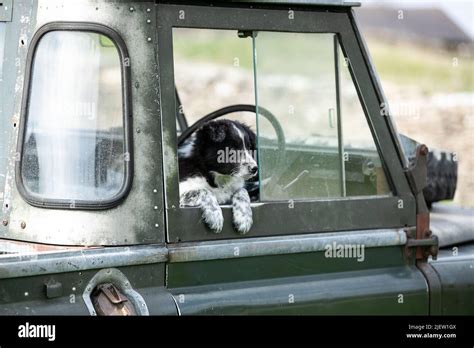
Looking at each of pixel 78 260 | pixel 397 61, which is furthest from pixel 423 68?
pixel 78 260

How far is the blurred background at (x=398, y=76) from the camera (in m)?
10.7

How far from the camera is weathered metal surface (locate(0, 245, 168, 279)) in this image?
11.6 ft

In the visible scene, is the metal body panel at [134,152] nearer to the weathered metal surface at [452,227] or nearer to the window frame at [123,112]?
the window frame at [123,112]

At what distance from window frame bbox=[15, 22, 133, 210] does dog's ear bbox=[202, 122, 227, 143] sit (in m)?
0.85

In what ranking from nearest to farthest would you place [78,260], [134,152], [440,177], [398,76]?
[78,260], [134,152], [440,177], [398,76]

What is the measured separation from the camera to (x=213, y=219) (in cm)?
395

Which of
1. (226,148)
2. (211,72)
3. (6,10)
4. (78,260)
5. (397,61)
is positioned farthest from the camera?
(397,61)

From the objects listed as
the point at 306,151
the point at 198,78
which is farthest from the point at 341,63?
the point at 198,78

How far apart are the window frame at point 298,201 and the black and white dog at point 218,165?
16 centimetres

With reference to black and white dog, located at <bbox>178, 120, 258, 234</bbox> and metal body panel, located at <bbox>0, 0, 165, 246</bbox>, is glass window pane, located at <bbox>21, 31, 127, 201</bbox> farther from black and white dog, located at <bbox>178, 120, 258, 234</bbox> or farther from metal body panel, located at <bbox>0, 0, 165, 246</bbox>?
black and white dog, located at <bbox>178, 120, 258, 234</bbox>

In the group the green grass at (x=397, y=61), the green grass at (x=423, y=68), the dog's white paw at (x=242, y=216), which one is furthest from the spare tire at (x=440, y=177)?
the green grass at (x=423, y=68)

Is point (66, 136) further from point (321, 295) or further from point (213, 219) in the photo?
point (321, 295)

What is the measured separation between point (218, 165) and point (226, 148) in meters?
0.09

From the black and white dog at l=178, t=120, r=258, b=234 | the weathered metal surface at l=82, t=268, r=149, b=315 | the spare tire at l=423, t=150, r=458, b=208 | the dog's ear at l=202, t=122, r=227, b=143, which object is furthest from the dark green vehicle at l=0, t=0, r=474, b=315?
the spare tire at l=423, t=150, r=458, b=208
